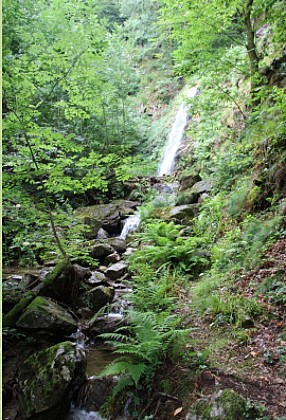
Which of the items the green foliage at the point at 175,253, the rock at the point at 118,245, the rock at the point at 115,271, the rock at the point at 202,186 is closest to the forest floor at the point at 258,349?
the green foliage at the point at 175,253

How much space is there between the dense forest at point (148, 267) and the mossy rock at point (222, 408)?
0.04ft

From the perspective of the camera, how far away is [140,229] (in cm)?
1000

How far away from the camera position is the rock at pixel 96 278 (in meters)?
6.69

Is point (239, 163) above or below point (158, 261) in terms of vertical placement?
above

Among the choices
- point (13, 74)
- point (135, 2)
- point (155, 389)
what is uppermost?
point (135, 2)

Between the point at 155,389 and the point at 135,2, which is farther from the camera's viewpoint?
the point at 135,2

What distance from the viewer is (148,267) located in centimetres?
646

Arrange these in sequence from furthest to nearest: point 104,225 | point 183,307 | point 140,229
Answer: point 104,225, point 140,229, point 183,307

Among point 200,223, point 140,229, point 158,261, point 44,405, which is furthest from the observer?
point 140,229

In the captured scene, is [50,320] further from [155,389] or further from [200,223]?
[200,223]

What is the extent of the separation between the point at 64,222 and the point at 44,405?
2.82 m

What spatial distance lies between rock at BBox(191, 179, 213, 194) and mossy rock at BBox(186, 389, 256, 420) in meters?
6.57

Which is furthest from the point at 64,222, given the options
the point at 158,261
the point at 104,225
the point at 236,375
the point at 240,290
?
the point at 104,225

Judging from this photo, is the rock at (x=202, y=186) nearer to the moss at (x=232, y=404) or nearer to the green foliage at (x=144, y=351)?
the green foliage at (x=144, y=351)
